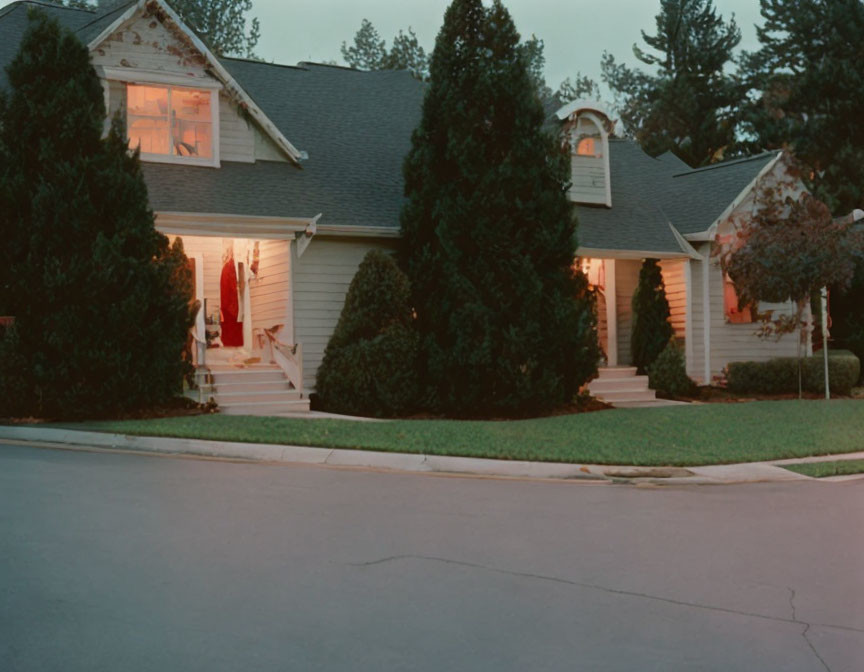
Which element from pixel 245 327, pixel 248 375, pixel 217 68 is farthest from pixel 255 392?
pixel 217 68

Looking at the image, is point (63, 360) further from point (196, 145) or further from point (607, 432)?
point (607, 432)

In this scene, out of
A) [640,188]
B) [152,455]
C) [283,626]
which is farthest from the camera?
[640,188]

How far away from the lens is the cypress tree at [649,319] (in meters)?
22.6

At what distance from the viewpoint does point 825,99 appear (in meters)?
36.1

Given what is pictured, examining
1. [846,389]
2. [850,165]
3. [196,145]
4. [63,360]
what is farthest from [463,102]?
[850,165]

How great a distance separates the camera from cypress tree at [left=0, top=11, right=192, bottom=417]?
14.8 meters

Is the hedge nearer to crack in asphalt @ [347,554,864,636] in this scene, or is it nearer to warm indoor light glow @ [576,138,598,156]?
warm indoor light glow @ [576,138,598,156]

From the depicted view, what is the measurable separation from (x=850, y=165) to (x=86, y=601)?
3386 centimetres

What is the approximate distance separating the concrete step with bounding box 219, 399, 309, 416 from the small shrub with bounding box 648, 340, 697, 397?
26.7ft

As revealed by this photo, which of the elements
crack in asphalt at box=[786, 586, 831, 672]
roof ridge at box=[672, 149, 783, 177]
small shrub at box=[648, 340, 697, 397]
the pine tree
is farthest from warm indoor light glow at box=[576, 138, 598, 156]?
crack in asphalt at box=[786, 586, 831, 672]

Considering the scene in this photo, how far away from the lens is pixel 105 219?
50.6ft

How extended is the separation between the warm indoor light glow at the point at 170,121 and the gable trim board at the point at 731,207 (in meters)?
10.9

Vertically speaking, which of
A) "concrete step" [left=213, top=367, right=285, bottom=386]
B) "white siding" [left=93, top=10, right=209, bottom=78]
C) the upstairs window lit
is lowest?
"concrete step" [left=213, top=367, right=285, bottom=386]

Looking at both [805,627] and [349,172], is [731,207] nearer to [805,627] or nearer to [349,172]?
[349,172]
